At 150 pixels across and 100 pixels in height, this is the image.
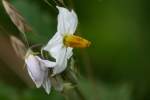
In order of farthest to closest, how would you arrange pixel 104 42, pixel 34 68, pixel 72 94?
pixel 104 42 < pixel 72 94 < pixel 34 68

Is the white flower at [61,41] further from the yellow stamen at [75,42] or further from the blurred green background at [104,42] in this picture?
A: the blurred green background at [104,42]

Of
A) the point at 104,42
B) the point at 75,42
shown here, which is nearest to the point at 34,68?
the point at 75,42

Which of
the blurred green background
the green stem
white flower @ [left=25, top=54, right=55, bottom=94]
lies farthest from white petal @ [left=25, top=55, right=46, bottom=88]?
the blurred green background

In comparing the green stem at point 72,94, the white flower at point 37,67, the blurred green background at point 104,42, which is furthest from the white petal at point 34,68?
the blurred green background at point 104,42

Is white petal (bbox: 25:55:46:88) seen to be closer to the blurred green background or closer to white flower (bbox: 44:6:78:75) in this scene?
white flower (bbox: 44:6:78:75)

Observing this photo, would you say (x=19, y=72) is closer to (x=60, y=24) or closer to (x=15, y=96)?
(x=15, y=96)

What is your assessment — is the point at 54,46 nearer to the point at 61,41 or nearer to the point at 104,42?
the point at 61,41
